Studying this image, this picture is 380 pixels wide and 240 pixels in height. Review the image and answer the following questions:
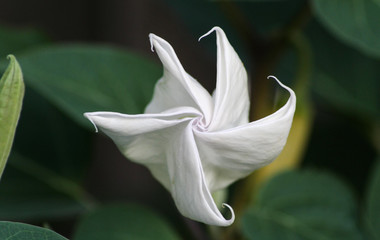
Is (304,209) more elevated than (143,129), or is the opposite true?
(143,129)

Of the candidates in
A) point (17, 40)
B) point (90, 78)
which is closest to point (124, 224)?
point (90, 78)

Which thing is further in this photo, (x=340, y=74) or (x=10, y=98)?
(x=340, y=74)

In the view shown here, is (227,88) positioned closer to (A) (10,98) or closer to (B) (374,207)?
(A) (10,98)

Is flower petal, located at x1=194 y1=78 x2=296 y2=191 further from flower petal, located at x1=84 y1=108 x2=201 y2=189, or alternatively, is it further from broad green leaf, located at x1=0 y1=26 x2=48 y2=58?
broad green leaf, located at x1=0 y1=26 x2=48 y2=58

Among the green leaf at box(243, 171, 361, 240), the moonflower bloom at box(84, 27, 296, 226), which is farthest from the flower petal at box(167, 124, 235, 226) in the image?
the green leaf at box(243, 171, 361, 240)

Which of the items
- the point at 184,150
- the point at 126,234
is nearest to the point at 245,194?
the point at 126,234

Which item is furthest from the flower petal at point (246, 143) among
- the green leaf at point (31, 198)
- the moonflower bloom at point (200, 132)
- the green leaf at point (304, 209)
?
the green leaf at point (31, 198)
